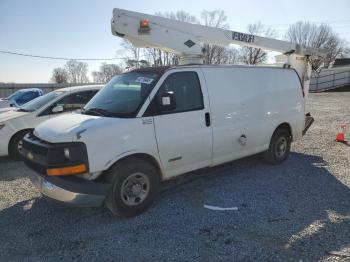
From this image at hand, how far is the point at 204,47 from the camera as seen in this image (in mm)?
5961

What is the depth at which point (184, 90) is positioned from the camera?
4723mm

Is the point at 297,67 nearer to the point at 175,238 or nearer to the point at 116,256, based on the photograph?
the point at 175,238

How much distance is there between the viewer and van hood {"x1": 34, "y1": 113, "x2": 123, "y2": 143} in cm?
380

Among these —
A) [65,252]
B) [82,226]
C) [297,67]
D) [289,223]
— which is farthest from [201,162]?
[297,67]

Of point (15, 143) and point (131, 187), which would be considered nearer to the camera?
point (131, 187)

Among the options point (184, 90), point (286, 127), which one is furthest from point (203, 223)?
point (286, 127)

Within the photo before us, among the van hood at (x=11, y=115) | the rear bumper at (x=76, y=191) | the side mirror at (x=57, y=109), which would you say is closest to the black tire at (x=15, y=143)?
the van hood at (x=11, y=115)

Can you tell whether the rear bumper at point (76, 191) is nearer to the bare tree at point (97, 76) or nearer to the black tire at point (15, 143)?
the black tire at point (15, 143)

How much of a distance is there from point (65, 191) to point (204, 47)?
3763 mm

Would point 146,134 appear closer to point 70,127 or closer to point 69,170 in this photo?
point 70,127

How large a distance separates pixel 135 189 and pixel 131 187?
7 centimetres

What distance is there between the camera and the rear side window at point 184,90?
15.0 ft

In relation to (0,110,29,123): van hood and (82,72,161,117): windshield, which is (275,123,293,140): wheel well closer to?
(82,72,161,117): windshield

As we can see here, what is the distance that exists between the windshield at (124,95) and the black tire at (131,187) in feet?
2.35
